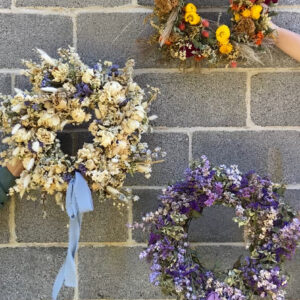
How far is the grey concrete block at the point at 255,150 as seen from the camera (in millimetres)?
1935

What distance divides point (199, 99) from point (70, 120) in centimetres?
53

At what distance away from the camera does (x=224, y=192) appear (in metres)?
1.69

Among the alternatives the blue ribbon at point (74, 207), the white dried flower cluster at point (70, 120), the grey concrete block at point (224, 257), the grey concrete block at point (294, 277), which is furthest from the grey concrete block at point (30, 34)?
the grey concrete block at point (294, 277)

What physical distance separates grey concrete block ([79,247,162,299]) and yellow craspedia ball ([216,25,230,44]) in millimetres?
873

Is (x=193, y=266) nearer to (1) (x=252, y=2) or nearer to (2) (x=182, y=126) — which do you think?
(2) (x=182, y=126)

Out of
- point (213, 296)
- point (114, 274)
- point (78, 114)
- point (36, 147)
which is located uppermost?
point (78, 114)

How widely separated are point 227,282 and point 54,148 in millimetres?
744

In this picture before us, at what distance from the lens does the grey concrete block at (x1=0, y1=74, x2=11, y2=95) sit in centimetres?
192

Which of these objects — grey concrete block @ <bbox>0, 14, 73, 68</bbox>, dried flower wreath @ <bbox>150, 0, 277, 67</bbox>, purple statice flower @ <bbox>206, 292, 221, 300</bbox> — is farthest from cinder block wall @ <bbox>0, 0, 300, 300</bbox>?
purple statice flower @ <bbox>206, 292, 221, 300</bbox>

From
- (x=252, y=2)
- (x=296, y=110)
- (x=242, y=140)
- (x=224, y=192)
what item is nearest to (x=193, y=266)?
(x=224, y=192)

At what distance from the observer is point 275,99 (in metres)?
1.92

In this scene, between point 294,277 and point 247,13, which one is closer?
point 247,13

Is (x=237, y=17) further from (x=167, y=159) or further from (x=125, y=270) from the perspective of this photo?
(x=125, y=270)

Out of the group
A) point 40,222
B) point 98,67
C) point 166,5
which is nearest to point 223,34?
point 166,5
